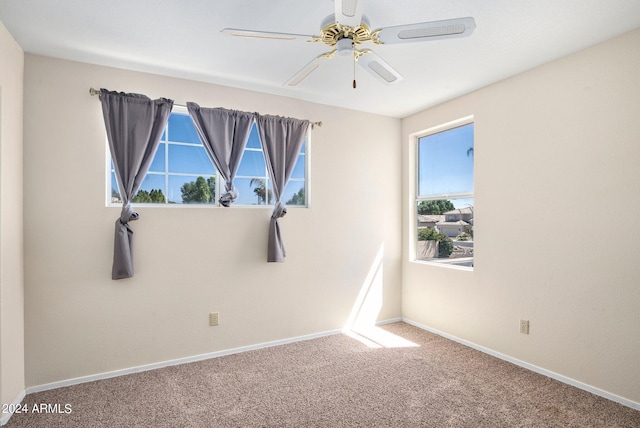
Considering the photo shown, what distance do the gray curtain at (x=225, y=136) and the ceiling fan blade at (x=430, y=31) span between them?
179 cm

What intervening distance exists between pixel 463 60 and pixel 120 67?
2.76 m

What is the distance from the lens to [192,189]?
10.9 ft

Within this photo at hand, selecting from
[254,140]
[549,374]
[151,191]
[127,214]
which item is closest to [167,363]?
[127,214]

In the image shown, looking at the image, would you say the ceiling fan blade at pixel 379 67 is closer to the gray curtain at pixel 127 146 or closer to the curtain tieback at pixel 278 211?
the curtain tieback at pixel 278 211

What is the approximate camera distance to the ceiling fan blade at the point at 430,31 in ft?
5.58

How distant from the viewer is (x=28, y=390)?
263cm

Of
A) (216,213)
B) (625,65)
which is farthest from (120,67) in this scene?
(625,65)

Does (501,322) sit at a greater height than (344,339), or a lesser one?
greater

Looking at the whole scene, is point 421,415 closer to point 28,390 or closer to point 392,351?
point 392,351

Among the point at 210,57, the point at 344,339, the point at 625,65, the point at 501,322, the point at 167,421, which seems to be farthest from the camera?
the point at 344,339

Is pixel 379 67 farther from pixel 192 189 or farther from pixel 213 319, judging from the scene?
pixel 213 319

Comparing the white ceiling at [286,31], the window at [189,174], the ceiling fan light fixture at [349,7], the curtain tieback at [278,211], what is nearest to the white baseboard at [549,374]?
the curtain tieback at [278,211]

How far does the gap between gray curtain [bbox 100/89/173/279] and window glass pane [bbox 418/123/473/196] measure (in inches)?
113

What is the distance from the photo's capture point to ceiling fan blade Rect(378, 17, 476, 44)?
67.0 inches
